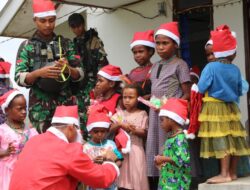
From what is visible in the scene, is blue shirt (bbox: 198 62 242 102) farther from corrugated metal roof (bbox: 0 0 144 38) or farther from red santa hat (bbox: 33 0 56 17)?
corrugated metal roof (bbox: 0 0 144 38)

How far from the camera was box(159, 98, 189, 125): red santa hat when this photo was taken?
5000 mm

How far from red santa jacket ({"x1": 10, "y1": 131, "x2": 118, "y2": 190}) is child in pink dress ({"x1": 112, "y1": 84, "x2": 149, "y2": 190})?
1.20 metres

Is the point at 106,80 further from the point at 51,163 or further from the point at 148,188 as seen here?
the point at 51,163

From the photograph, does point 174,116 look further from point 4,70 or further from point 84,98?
point 4,70

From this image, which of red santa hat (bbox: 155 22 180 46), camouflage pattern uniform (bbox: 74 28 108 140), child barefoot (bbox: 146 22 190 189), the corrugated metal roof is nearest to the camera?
child barefoot (bbox: 146 22 190 189)

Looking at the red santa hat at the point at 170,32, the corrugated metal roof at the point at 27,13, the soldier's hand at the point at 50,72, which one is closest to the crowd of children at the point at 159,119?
the red santa hat at the point at 170,32

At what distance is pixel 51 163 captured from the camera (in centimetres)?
408

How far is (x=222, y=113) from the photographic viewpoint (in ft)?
16.5

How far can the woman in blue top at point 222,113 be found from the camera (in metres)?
4.95

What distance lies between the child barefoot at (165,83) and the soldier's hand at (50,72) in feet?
3.61

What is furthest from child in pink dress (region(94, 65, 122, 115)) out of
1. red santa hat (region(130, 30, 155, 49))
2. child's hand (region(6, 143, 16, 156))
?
child's hand (region(6, 143, 16, 156))

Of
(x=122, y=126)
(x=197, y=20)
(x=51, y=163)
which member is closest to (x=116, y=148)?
(x=122, y=126)

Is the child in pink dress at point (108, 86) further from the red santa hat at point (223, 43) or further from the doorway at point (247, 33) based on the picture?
the doorway at point (247, 33)

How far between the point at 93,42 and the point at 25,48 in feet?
5.89
